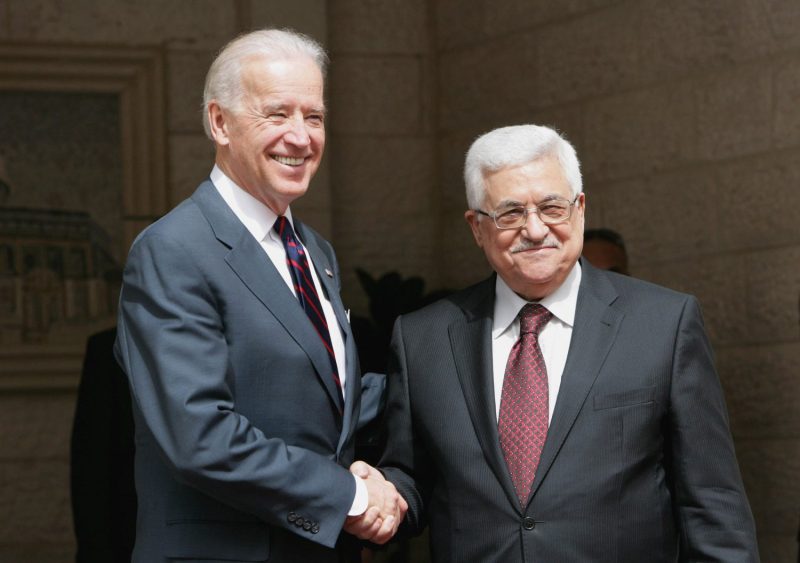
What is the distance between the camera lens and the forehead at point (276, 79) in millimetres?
2902

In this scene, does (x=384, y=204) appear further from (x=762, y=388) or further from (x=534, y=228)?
(x=534, y=228)

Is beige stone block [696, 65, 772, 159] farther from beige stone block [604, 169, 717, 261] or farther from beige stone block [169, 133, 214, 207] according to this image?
beige stone block [169, 133, 214, 207]

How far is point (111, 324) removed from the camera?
571 centimetres

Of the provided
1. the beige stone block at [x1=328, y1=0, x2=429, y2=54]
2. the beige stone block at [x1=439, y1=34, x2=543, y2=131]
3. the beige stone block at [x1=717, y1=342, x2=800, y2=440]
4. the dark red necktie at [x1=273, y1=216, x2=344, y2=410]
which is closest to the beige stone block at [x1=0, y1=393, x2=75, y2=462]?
the beige stone block at [x1=328, y1=0, x2=429, y2=54]

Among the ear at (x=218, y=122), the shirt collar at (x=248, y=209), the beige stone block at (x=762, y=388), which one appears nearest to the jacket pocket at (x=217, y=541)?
the shirt collar at (x=248, y=209)

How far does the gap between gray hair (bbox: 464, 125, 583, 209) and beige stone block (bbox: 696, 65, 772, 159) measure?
1.99 meters

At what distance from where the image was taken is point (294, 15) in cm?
593

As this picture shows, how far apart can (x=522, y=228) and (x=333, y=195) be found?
328 centimetres

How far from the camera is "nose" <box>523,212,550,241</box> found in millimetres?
2922

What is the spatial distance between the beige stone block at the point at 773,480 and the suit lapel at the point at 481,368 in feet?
6.55

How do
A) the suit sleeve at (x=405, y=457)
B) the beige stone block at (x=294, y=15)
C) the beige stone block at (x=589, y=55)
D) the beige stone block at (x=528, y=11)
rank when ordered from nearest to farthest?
the suit sleeve at (x=405, y=457) → the beige stone block at (x=589, y=55) → the beige stone block at (x=528, y=11) → the beige stone block at (x=294, y=15)

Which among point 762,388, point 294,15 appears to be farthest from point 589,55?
point 762,388

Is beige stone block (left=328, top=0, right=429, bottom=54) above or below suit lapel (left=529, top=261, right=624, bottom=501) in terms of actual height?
above

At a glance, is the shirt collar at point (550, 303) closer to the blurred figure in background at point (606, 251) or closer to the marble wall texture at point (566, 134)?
the blurred figure in background at point (606, 251)
